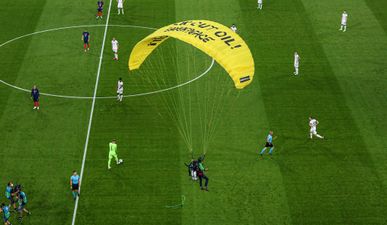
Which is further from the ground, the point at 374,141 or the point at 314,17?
A: the point at 314,17

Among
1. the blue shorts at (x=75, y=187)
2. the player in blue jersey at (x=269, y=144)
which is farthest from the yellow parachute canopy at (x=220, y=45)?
the blue shorts at (x=75, y=187)

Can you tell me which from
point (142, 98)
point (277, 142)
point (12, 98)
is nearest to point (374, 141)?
point (277, 142)

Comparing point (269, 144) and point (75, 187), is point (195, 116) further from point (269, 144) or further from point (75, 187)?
point (75, 187)

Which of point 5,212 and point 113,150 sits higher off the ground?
point 113,150

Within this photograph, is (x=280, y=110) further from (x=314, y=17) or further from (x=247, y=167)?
(x=314, y=17)

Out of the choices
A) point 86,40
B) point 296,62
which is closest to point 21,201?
point 86,40

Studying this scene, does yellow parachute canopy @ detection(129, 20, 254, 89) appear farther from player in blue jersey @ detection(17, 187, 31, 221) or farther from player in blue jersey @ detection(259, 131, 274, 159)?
player in blue jersey @ detection(17, 187, 31, 221)
